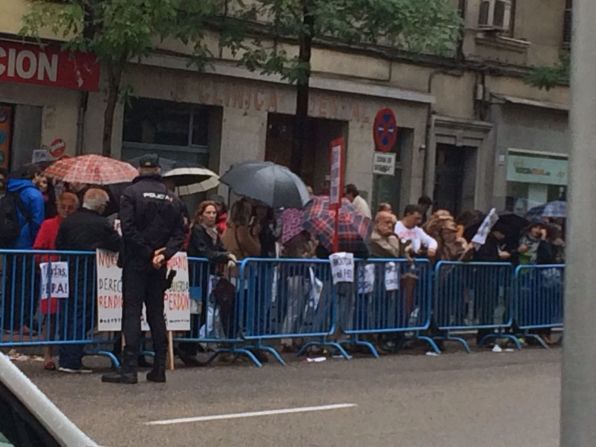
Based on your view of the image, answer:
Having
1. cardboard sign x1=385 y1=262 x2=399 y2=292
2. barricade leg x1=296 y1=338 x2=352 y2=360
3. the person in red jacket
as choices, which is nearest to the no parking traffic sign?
cardboard sign x1=385 y1=262 x2=399 y2=292

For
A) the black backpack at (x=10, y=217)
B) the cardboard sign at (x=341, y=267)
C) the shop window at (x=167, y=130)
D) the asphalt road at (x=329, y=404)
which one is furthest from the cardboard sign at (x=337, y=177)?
the shop window at (x=167, y=130)

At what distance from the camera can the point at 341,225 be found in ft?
53.2

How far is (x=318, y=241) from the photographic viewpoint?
16.3 metres

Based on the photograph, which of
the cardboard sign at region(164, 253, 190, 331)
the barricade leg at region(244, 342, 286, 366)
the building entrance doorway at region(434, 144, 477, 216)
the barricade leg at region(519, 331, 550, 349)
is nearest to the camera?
the cardboard sign at region(164, 253, 190, 331)

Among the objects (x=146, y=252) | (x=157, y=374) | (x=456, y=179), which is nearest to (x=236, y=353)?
(x=157, y=374)

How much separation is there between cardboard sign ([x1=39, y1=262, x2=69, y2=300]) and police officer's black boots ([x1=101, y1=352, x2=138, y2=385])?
99cm

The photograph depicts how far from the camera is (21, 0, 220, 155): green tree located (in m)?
17.7

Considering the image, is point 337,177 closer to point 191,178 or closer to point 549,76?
point 191,178

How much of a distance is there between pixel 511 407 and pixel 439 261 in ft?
16.6

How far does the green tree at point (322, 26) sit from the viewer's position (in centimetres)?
1970

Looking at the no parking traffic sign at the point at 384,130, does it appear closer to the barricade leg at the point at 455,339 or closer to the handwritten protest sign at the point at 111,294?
the barricade leg at the point at 455,339

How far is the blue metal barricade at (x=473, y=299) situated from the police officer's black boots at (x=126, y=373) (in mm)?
5547

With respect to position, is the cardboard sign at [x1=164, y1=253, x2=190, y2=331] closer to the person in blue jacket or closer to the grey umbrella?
the grey umbrella

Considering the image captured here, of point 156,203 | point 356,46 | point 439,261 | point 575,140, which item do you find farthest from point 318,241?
point 575,140
